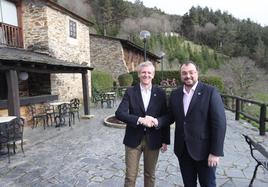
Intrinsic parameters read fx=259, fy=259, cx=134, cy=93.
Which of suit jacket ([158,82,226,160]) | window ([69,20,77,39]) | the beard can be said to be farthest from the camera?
window ([69,20,77,39])

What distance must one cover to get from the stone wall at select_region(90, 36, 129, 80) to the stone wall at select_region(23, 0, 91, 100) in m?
7.89

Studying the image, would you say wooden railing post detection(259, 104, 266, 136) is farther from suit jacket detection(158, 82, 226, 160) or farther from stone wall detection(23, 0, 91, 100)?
stone wall detection(23, 0, 91, 100)

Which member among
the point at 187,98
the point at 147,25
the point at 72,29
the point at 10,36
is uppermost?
the point at 147,25

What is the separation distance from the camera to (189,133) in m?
2.55

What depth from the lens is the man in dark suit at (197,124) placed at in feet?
8.02

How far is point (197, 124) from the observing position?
8.20 feet

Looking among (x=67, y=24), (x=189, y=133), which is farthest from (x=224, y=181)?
(x=67, y=24)

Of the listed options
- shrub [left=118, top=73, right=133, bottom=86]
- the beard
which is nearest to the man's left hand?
the beard

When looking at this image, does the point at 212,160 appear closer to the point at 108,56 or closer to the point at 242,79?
the point at 108,56

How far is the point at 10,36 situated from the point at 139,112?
9.71 meters

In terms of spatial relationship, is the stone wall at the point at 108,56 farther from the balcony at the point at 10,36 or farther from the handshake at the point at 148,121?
the handshake at the point at 148,121

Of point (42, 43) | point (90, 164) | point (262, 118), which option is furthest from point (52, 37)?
point (262, 118)

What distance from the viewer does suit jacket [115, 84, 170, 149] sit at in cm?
277

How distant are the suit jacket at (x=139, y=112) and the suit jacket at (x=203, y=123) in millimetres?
243
